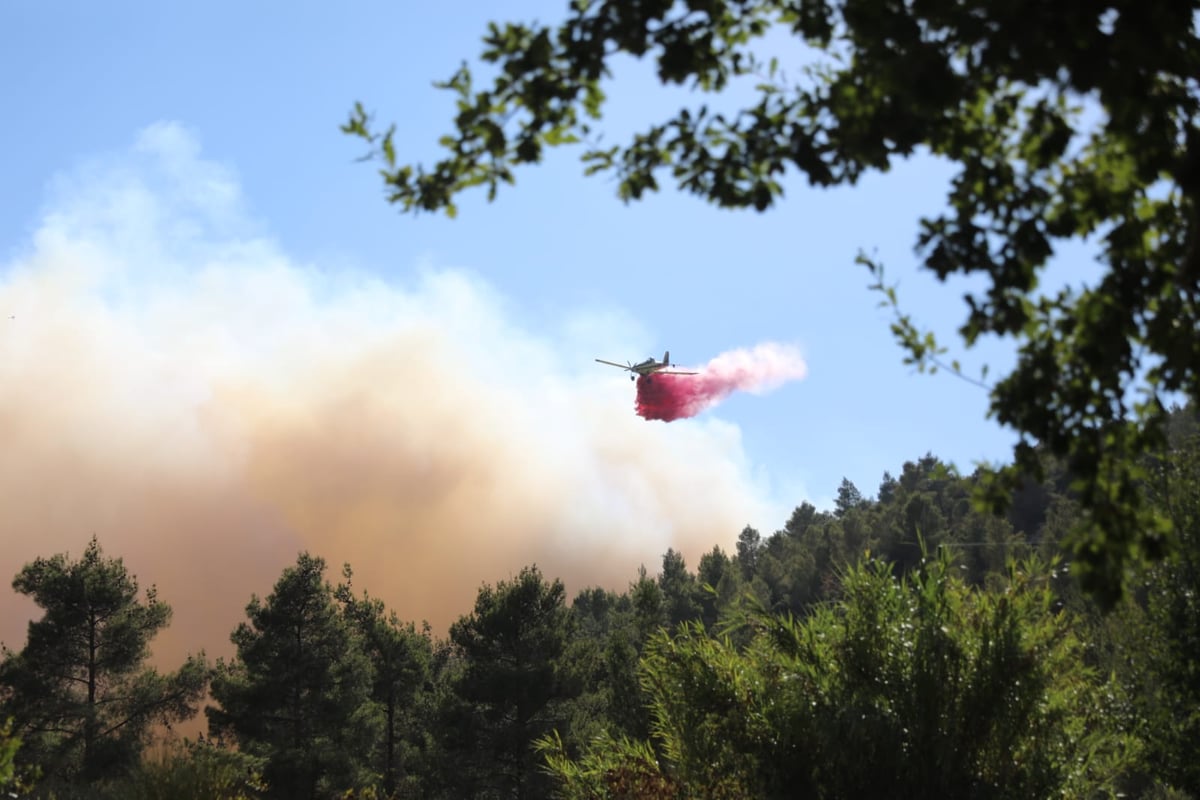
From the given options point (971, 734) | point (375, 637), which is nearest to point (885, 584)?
point (971, 734)

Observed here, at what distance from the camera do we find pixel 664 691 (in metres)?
17.7

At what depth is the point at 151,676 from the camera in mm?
51719

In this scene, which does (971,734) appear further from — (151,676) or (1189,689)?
(151,676)

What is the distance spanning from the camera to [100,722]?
49.3 metres

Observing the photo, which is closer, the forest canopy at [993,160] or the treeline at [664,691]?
the forest canopy at [993,160]

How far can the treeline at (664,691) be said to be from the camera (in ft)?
49.9

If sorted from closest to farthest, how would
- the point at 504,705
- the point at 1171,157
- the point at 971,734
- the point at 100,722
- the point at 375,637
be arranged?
the point at 1171,157, the point at 971,734, the point at 100,722, the point at 504,705, the point at 375,637

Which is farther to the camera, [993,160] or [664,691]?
[664,691]

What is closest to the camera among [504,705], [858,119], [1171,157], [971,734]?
[1171,157]

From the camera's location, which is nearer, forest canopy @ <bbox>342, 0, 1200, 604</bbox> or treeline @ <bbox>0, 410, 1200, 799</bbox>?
forest canopy @ <bbox>342, 0, 1200, 604</bbox>

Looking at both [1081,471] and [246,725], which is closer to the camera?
[1081,471]

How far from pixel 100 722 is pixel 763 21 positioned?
51211 mm

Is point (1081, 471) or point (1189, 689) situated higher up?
point (1081, 471)

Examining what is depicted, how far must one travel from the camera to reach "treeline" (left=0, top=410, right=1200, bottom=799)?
15.2 m
